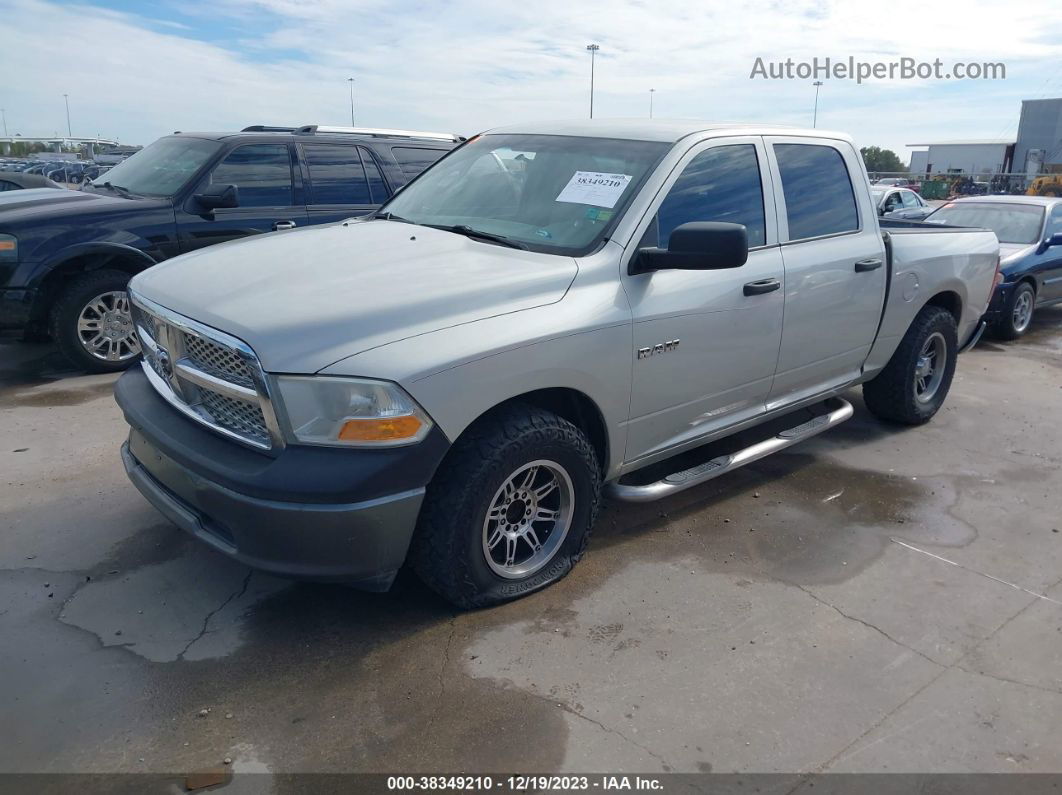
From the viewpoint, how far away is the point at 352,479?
2723 mm

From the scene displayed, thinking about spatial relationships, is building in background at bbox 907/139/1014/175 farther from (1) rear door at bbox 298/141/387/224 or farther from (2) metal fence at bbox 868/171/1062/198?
(1) rear door at bbox 298/141/387/224

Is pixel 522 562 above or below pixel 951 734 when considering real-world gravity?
above

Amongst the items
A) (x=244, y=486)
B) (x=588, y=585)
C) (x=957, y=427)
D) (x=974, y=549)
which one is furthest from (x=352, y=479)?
(x=957, y=427)

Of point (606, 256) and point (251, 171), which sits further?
point (251, 171)

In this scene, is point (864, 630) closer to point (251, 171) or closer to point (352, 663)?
point (352, 663)

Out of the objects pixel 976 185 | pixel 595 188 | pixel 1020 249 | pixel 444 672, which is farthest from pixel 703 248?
pixel 976 185

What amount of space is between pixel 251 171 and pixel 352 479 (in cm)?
510

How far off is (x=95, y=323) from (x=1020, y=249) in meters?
9.54

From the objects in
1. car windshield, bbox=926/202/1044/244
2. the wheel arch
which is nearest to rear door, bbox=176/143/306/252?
the wheel arch

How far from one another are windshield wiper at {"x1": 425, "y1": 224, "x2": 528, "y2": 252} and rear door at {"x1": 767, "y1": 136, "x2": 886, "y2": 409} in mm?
1489

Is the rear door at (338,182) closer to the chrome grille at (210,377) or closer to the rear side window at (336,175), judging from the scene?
the rear side window at (336,175)

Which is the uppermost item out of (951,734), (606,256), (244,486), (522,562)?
(606,256)

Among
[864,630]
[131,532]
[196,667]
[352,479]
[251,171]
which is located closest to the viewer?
[352,479]

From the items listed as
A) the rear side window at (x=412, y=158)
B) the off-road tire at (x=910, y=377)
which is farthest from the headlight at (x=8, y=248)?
the off-road tire at (x=910, y=377)
